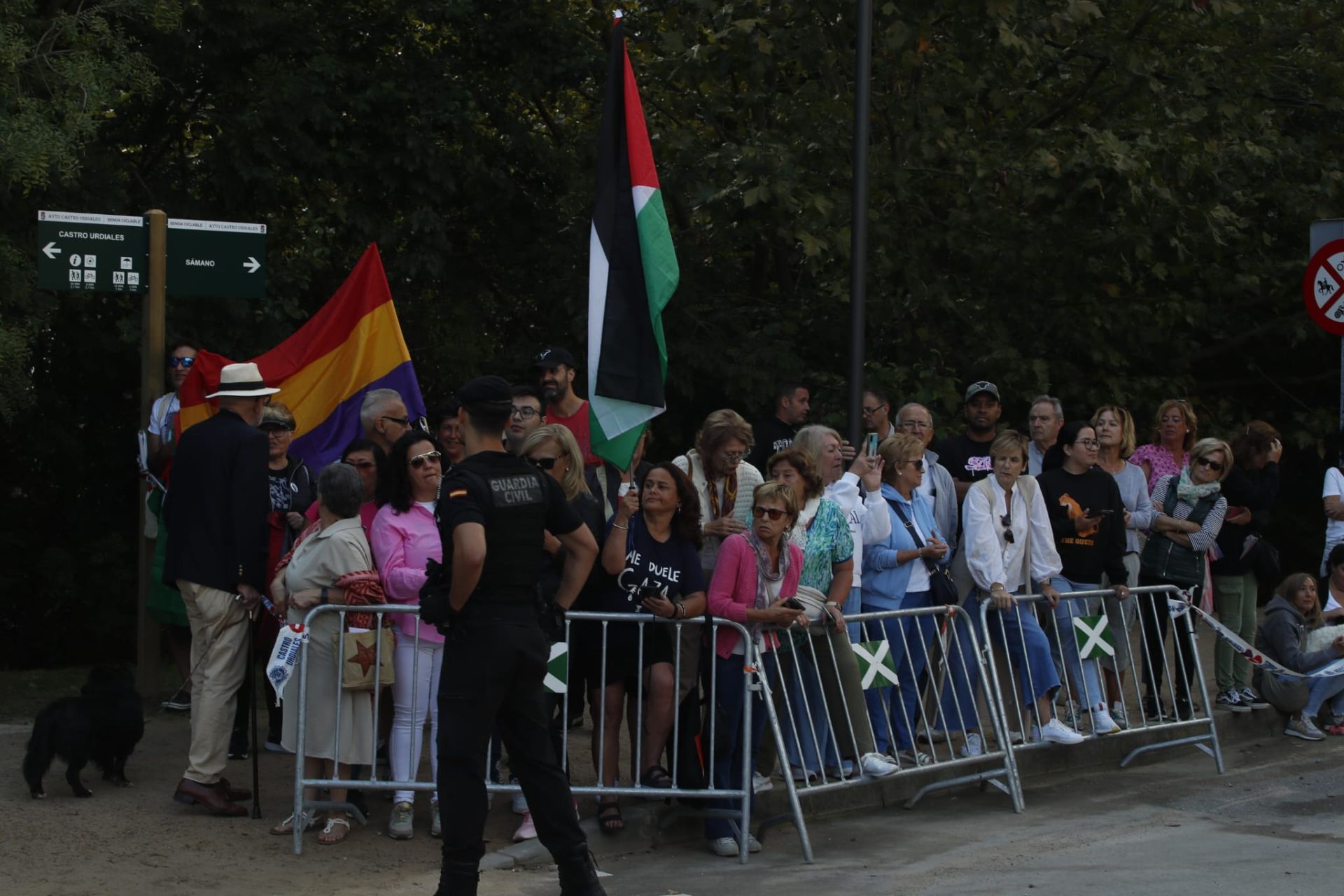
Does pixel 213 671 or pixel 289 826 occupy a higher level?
pixel 213 671

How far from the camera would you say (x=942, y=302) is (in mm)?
12711

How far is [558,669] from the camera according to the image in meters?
7.18

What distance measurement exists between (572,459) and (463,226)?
7.24 meters

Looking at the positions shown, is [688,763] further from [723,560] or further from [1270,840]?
[1270,840]

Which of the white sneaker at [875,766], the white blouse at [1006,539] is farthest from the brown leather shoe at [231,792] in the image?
the white blouse at [1006,539]

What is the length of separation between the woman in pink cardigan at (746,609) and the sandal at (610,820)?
41 centimetres

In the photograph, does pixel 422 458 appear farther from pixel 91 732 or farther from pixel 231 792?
pixel 91 732

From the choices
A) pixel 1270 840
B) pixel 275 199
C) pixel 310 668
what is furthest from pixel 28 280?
pixel 1270 840

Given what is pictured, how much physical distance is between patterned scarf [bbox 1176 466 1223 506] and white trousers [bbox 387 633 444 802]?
523 centimetres

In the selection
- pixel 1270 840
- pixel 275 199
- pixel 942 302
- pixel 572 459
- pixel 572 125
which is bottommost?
pixel 1270 840

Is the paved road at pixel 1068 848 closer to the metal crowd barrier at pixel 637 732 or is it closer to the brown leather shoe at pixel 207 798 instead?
the metal crowd barrier at pixel 637 732

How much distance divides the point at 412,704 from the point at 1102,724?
3.99 meters

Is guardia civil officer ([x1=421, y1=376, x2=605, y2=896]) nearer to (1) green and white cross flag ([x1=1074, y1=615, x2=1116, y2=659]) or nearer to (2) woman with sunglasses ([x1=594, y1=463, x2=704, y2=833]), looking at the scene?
(2) woman with sunglasses ([x1=594, y1=463, x2=704, y2=833])

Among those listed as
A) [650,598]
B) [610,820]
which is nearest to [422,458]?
[650,598]
